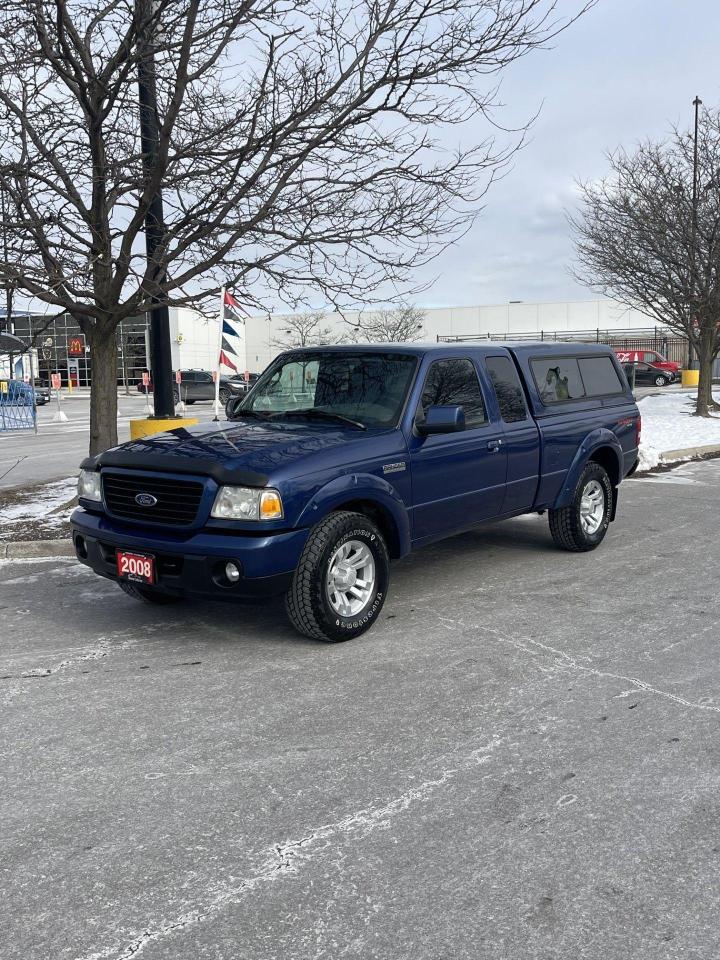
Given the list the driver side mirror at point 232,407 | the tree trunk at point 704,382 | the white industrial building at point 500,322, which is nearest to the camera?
the driver side mirror at point 232,407

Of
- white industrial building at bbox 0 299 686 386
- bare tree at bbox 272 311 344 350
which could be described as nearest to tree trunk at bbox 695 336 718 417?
bare tree at bbox 272 311 344 350

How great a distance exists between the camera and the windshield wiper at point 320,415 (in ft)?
19.5

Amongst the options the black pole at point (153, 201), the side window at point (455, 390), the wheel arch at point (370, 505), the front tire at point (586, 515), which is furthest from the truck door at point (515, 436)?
the black pole at point (153, 201)

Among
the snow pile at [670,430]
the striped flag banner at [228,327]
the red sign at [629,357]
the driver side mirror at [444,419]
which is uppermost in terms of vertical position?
the red sign at [629,357]

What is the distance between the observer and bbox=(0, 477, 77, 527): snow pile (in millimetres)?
9134

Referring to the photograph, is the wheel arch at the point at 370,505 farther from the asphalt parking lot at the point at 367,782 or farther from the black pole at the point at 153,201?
the black pole at the point at 153,201

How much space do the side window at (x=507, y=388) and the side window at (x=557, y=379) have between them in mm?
283

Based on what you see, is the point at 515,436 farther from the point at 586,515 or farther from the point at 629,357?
the point at 629,357

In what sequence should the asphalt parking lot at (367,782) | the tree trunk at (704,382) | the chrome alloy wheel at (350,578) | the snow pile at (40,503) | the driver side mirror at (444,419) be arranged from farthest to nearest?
the tree trunk at (704,382) < the snow pile at (40,503) < the driver side mirror at (444,419) < the chrome alloy wheel at (350,578) < the asphalt parking lot at (367,782)

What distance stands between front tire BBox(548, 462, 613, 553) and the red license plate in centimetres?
375

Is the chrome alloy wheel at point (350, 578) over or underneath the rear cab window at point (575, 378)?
underneath

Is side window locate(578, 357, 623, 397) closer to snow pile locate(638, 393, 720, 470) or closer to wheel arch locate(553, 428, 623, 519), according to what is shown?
wheel arch locate(553, 428, 623, 519)

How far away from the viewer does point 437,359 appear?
20.8ft

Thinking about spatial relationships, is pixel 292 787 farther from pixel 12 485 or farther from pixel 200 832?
pixel 12 485
